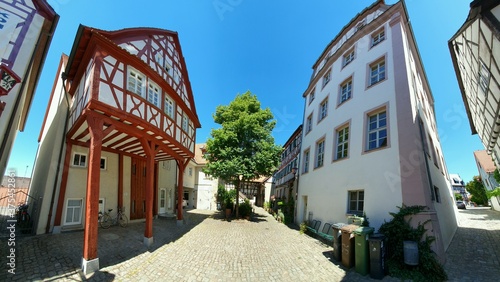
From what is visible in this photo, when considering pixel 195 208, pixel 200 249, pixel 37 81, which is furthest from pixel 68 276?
pixel 195 208

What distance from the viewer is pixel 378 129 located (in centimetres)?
878

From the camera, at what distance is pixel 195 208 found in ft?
78.7

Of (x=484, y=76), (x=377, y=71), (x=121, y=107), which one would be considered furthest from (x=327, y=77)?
(x=121, y=107)

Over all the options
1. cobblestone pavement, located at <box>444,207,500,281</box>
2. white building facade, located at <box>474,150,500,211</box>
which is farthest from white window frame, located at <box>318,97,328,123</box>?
white building facade, located at <box>474,150,500,211</box>

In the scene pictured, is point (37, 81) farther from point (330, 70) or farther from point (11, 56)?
point (330, 70)

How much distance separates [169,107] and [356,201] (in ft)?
32.7

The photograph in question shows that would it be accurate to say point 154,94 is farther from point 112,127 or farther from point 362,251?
point 362,251

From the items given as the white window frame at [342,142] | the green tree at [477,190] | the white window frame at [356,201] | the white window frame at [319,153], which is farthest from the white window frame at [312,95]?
the green tree at [477,190]

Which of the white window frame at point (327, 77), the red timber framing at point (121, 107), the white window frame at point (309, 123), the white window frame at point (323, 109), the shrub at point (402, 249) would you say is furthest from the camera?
the white window frame at point (309, 123)

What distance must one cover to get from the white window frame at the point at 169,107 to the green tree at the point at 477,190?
4519cm

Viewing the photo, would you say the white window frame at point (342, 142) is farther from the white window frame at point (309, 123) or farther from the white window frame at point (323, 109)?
the white window frame at point (309, 123)

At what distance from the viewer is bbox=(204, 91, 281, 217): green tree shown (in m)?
15.9

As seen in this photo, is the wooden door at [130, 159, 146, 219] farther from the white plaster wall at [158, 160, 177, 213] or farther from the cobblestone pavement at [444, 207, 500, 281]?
the cobblestone pavement at [444, 207, 500, 281]

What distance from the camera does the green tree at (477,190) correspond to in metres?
32.7
